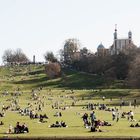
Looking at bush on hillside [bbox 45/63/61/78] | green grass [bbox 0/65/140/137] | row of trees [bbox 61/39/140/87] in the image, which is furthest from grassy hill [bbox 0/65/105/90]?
row of trees [bbox 61/39/140/87]

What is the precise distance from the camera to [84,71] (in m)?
177

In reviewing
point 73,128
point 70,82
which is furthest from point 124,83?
point 73,128

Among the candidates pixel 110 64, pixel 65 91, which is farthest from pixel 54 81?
pixel 65 91

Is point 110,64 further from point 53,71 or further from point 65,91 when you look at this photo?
point 65,91

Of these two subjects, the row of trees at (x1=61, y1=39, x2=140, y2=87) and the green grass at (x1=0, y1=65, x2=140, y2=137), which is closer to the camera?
the green grass at (x1=0, y1=65, x2=140, y2=137)

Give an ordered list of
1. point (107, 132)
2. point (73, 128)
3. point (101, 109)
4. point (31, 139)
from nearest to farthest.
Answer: point (31, 139)
point (107, 132)
point (73, 128)
point (101, 109)

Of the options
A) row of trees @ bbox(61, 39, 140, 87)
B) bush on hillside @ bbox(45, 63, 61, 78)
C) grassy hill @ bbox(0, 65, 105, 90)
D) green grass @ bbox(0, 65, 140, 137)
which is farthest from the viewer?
bush on hillside @ bbox(45, 63, 61, 78)

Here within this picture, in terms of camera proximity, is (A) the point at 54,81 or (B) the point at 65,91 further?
(A) the point at 54,81

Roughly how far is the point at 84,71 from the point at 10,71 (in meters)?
33.0

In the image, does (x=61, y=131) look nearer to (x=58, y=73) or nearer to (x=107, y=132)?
(x=107, y=132)

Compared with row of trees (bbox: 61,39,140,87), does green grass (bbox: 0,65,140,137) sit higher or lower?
lower

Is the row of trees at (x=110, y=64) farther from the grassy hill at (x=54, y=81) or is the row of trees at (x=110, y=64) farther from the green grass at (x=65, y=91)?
the green grass at (x=65, y=91)

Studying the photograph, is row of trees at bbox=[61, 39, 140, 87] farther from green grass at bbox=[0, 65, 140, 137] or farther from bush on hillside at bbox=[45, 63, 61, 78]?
bush on hillside at bbox=[45, 63, 61, 78]

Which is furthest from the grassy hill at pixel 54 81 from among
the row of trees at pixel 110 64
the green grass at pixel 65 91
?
the row of trees at pixel 110 64
